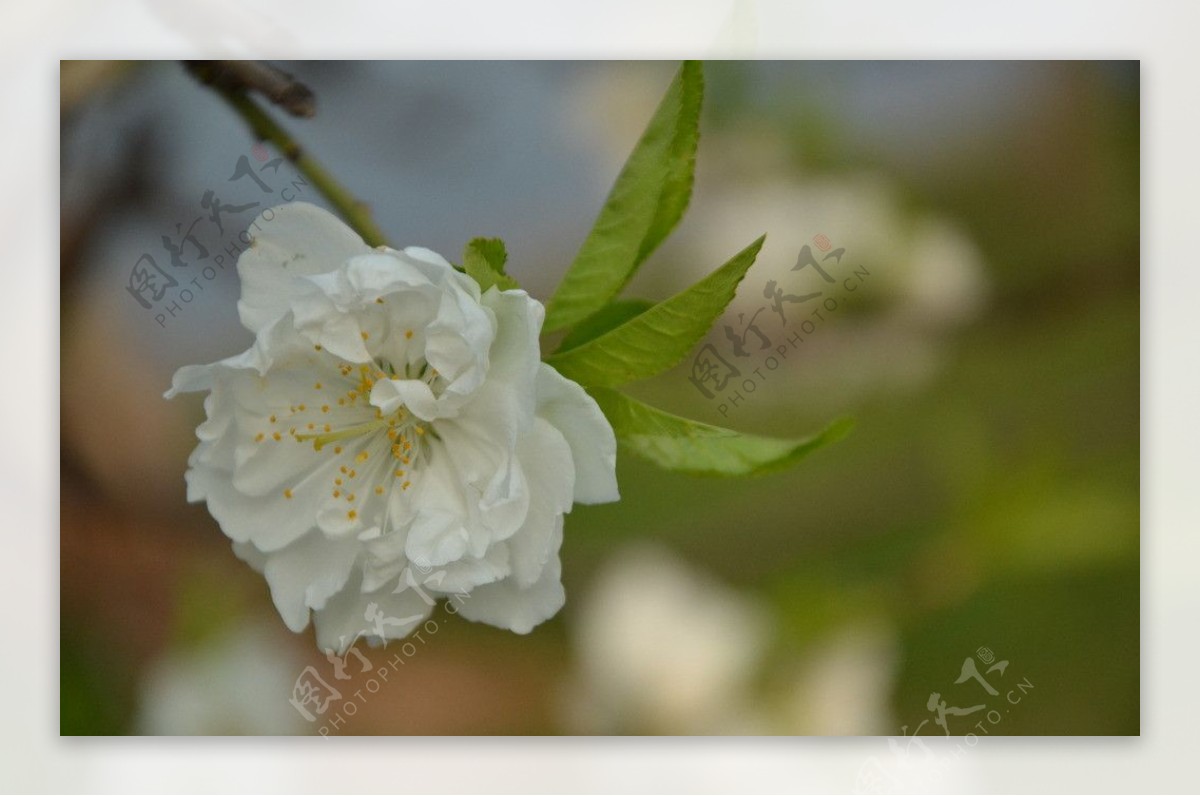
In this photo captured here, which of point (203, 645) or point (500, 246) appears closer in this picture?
point (500, 246)

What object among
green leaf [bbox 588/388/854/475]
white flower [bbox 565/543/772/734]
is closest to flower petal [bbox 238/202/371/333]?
green leaf [bbox 588/388/854/475]

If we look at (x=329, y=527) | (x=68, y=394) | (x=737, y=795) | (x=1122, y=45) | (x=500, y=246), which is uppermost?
(x=1122, y=45)

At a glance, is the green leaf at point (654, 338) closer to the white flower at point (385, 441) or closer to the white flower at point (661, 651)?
the white flower at point (385, 441)

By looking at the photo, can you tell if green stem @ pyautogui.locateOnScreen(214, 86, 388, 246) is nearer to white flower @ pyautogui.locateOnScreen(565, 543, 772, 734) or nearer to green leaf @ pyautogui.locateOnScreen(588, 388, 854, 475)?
green leaf @ pyautogui.locateOnScreen(588, 388, 854, 475)

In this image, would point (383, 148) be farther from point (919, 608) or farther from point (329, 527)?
point (919, 608)

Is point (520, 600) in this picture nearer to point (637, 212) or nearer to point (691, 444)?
point (691, 444)

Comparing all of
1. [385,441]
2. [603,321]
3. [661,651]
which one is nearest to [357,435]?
[385,441]

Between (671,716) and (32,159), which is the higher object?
(32,159)

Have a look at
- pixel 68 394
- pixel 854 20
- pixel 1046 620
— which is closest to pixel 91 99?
pixel 68 394
